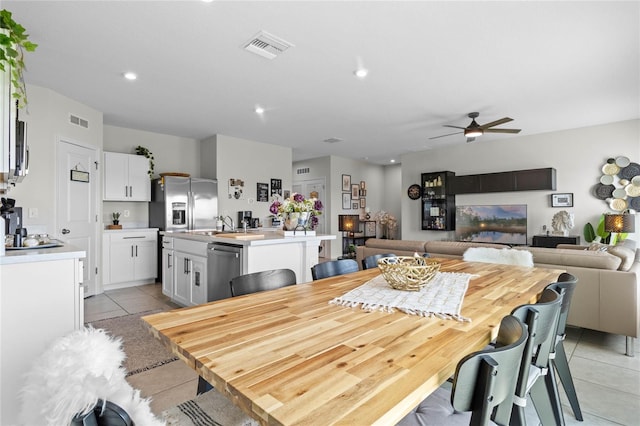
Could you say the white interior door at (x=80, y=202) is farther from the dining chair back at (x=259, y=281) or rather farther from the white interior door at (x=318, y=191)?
the white interior door at (x=318, y=191)

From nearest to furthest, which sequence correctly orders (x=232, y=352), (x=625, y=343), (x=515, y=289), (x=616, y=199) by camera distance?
(x=232, y=352), (x=515, y=289), (x=625, y=343), (x=616, y=199)

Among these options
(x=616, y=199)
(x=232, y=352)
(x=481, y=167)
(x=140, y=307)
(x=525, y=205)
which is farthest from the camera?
(x=481, y=167)

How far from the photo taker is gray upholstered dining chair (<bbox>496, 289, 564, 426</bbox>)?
42.3 inches

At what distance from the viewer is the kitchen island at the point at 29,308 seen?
1.73 meters

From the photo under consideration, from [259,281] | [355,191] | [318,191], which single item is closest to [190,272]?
[259,281]

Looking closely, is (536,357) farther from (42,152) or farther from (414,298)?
(42,152)

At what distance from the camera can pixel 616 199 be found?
5.41 m

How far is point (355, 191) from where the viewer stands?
9.12m

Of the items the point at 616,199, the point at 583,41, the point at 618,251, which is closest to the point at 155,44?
the point at 583,41

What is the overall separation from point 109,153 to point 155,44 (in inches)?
114

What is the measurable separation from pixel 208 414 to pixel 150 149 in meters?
5.82

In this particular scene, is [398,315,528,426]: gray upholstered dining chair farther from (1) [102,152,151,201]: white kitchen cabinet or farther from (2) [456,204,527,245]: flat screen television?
(2) [456,204,527,245]: flat screen television

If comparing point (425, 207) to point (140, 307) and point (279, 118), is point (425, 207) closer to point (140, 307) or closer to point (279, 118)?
point (279, 118)

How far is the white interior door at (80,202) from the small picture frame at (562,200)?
774 centimetres
